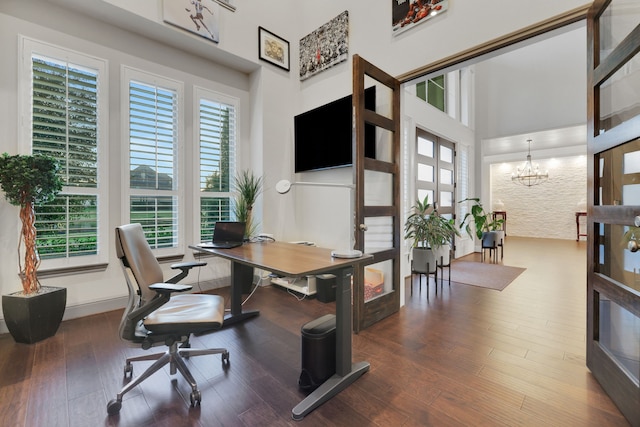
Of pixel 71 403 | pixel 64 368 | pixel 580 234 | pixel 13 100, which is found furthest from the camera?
pixel 580 234

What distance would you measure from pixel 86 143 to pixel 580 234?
12310 mm

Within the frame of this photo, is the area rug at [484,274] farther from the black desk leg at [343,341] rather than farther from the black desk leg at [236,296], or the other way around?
the black desk leg at [236,296]

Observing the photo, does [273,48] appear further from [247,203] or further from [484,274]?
[484,274]

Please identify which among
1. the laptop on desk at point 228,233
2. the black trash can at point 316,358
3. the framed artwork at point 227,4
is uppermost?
the framed artwork at point 227,4

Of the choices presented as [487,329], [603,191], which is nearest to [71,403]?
[487,329]

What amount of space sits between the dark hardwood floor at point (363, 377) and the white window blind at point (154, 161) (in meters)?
1.08

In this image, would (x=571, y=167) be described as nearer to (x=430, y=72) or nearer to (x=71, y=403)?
(x=430, y=72)

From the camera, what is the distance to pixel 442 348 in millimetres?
2223

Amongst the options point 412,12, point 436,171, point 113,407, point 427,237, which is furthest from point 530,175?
point 113,407

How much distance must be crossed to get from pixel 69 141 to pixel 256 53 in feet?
7.94

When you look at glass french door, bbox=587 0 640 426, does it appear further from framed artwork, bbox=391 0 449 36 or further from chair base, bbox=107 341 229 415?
chair base, bbox=107 341 229 415

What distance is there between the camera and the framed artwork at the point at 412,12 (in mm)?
2510

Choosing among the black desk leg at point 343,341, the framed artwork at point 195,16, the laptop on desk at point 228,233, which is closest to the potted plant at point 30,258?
the laptop on desk at point 228,233

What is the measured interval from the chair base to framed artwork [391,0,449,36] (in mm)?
3311
